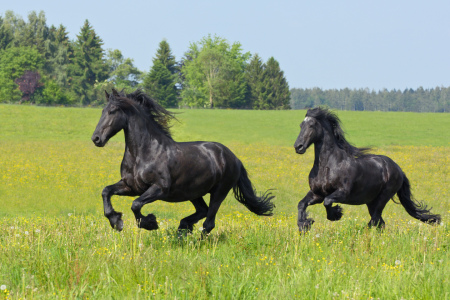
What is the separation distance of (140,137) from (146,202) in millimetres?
1041

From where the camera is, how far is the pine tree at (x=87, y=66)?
105 metres

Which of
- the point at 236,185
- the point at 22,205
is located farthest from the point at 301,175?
the point at 236,185

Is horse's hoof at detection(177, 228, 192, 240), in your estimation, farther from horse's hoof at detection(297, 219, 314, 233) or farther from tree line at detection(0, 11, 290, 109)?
tree line at detection(0, 11, 290, 109)

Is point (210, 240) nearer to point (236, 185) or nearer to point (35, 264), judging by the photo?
point (236, 185)

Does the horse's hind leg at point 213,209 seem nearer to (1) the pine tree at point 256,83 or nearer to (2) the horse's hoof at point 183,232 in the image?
(2) the horse's hoof at point 183,232

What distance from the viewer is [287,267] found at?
21.0 ft

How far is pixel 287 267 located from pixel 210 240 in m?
1.87

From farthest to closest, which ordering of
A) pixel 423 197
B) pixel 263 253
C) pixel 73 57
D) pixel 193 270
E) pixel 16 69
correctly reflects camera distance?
pixel 73 57, pixel 16 69, pixel 423 197, pixel 263 253, pixel 193 270

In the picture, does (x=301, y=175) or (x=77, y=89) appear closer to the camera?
(x=301, y=175)

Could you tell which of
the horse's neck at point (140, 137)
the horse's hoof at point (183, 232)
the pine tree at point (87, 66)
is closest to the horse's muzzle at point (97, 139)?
the horse's neck at point (140, 137)

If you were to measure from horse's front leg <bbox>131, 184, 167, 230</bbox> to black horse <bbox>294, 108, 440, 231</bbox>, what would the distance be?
231 centimetres

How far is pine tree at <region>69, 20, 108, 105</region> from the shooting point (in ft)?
345

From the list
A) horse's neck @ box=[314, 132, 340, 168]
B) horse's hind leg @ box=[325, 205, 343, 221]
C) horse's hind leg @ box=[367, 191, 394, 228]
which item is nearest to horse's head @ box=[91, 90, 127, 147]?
horse's neck @ box=[314, 132, 340, 168]

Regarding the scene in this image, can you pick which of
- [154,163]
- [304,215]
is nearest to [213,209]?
[154,163]
